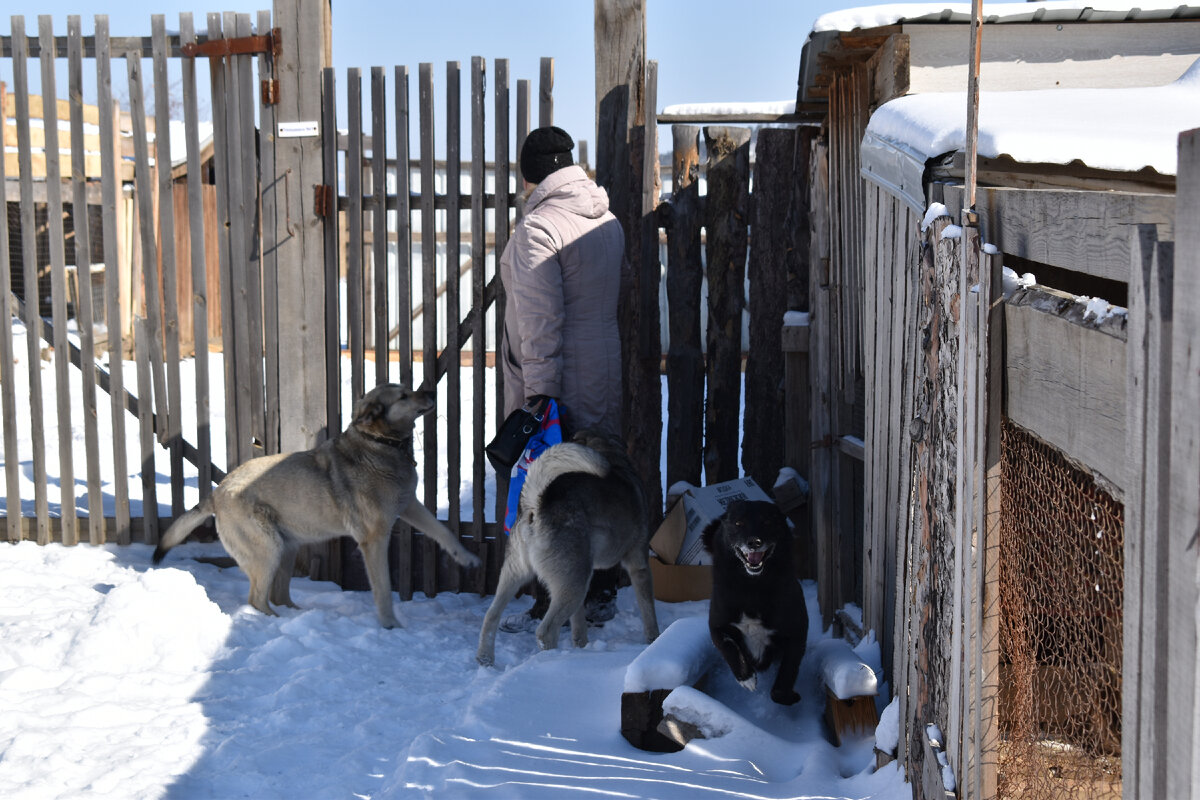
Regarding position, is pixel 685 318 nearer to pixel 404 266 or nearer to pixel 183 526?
pixel 404 266

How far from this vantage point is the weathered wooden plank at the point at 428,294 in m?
5.66

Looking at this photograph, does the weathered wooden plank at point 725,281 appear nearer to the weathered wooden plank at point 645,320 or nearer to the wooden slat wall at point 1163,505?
the weathered wooden plank at point 645,320

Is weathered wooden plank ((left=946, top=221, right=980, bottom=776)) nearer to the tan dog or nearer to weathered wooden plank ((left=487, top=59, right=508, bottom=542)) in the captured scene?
weathered wooden plank ((left=487, top=59, right=508, bottom=542))

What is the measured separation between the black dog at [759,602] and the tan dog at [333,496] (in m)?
2.13

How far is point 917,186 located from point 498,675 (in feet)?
9.47

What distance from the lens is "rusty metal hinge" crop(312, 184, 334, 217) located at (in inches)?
230

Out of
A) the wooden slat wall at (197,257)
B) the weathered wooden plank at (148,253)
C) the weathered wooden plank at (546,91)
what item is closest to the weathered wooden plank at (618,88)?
the weathered wooden plank at (546,91)

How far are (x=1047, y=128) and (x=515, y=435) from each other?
9.82 ft

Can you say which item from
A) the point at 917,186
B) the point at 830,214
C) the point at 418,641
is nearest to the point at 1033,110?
the point at 917,186

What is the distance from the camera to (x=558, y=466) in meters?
4.66

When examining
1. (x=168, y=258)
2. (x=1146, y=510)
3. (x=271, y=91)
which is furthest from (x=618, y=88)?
(x=1146, y=510)

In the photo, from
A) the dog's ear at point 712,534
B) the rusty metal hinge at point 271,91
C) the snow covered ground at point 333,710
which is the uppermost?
the rusty metal hinge at point 271,91

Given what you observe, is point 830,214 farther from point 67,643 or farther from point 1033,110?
point 67,643

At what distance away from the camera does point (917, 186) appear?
3094mm
